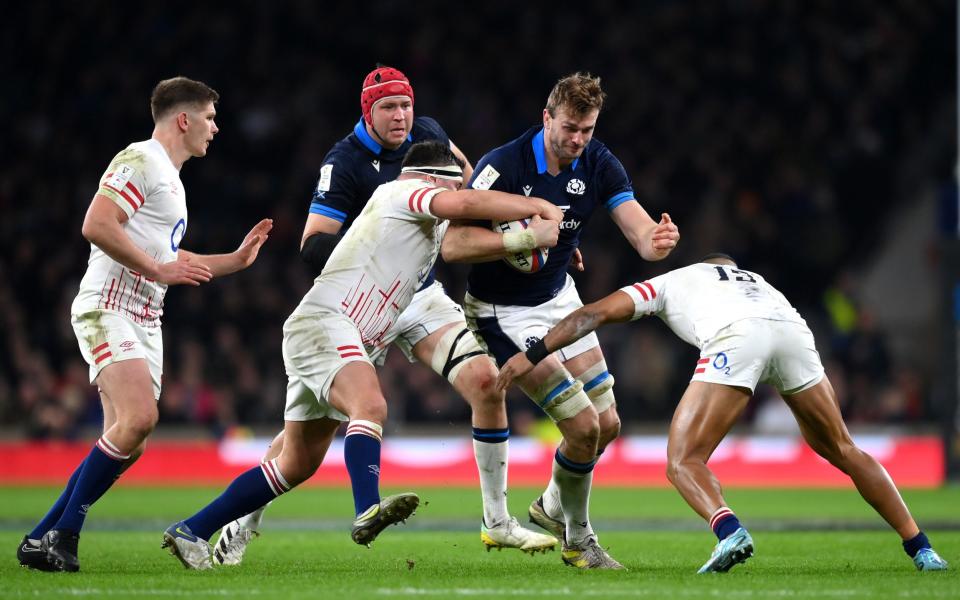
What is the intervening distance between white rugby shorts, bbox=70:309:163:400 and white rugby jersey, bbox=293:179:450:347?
3.43 ft

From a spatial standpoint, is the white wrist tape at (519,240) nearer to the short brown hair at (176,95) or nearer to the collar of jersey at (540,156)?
the collar of jersey at (540,156)

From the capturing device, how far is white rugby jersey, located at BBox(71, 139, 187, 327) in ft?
26.2

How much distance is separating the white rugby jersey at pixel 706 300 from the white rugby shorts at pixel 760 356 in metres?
0.06

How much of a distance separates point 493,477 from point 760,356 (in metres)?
1.94

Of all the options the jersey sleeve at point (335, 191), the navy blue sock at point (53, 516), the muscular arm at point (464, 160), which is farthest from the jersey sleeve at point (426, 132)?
the navy blue sock at point (53, 516)

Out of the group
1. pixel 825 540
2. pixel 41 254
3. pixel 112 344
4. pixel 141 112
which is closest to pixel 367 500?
A: pixel 112 344

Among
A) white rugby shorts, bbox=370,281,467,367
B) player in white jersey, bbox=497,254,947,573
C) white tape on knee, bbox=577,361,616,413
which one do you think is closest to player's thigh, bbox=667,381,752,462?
player in white jersey, bbox=497,254,947,573

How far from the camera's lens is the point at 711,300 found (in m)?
7.86

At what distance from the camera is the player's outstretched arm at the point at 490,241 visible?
25.6 feet

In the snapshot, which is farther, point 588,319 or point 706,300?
point 706,300

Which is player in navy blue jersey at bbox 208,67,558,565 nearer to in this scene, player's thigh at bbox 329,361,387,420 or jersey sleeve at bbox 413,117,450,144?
jersey sleeve at bbox 413,117,450,144

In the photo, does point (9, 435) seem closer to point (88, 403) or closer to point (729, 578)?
point (88, 403)

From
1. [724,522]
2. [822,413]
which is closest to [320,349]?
[724,522]

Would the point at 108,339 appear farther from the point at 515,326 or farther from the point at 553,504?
the point at 553,504
